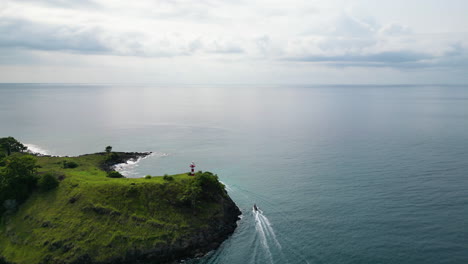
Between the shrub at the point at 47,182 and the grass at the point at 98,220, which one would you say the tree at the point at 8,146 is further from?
the grass at the point at 98,220

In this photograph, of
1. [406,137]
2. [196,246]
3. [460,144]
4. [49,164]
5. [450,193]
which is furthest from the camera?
[406,137]

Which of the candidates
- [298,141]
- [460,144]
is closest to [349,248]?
[298,141]

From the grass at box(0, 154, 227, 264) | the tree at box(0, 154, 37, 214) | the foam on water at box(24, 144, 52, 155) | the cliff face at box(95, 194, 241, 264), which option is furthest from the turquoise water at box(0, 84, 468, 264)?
the tree at box(0, 154, 37, 214)

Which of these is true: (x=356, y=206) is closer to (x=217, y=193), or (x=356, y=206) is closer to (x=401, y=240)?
(x=401, y=240)

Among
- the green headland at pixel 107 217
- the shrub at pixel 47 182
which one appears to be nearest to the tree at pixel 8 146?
the green headland at pixel 107 217

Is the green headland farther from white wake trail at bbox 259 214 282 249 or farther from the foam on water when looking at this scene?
the foam on water

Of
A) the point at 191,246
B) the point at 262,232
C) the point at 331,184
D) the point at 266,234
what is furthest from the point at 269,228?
the point at 331,184
